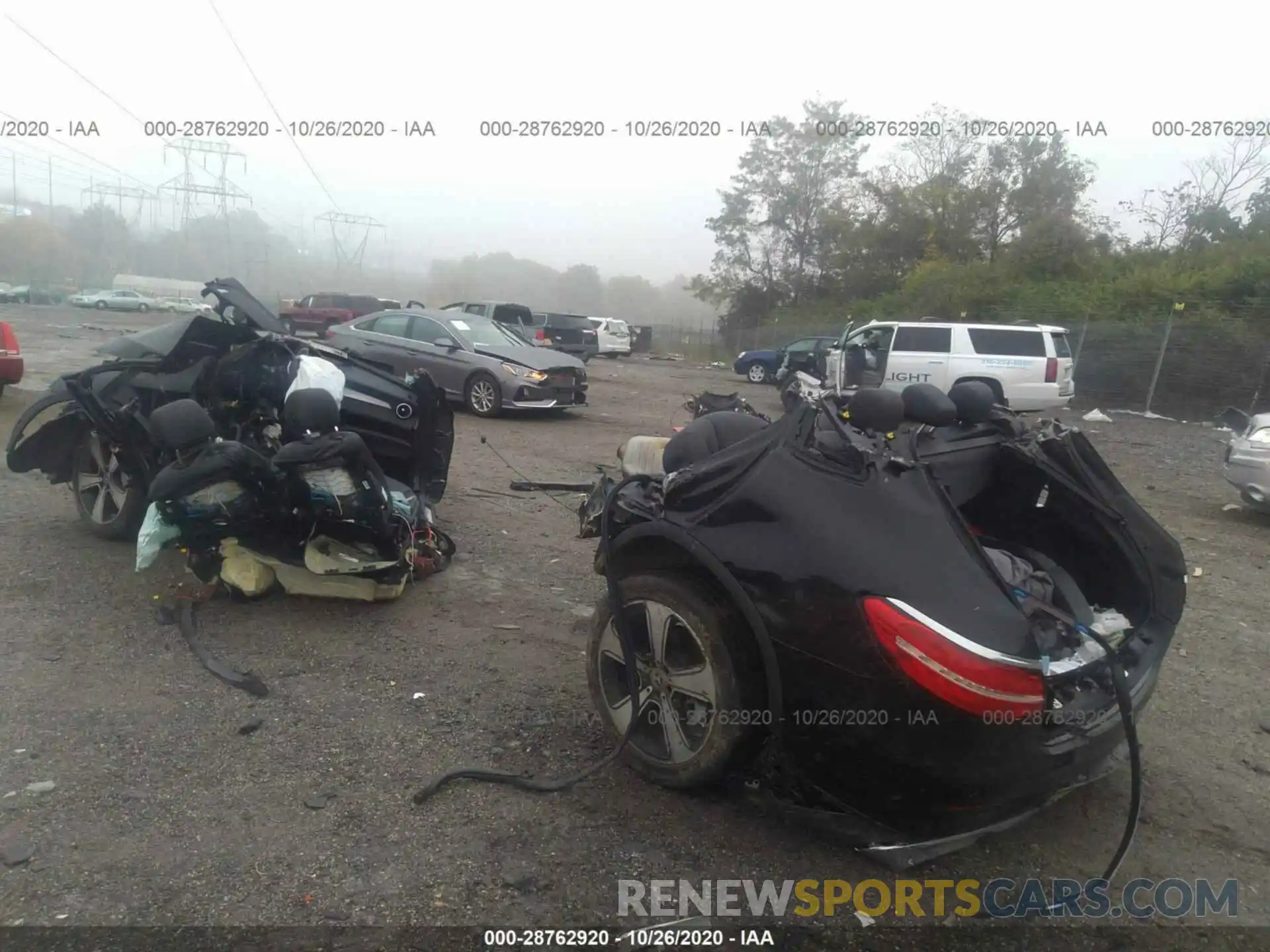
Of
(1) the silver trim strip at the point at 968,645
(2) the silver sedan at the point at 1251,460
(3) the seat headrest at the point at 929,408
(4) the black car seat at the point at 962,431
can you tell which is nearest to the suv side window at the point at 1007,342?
(2) the silver sedan at the point at 1251,460

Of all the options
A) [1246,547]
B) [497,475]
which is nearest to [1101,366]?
[1246,547]

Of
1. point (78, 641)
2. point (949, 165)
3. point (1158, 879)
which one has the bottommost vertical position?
point (78, 641)

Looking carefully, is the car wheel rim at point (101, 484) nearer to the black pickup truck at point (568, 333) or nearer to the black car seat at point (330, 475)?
the black car seat at point (330, 475)

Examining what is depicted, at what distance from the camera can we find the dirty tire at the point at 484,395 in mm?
12875

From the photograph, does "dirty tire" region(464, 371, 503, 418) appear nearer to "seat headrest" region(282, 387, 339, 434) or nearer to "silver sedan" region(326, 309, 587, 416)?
"silver sedan" region(326, 309, 587, 416)

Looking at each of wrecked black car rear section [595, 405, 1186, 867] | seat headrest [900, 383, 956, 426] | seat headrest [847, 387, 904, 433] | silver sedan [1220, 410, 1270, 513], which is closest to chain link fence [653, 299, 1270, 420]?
silver sedan [1220, 410, 1270, 513]

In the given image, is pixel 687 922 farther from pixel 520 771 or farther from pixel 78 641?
pixel 78 641

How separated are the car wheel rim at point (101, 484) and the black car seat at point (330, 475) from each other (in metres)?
1.82

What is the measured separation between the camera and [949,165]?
4131 cm

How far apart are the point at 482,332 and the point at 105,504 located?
8.22m

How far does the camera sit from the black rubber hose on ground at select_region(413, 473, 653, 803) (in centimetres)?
320

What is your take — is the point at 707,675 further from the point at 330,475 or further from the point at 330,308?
the point at 330,308

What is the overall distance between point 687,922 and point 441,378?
11449mm

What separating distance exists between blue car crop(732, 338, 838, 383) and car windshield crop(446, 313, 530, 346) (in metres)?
11.8
